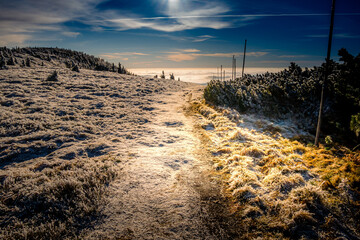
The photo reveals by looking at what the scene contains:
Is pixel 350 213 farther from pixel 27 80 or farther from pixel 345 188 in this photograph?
pixel 27 80

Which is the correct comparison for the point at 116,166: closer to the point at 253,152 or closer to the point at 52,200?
the point at 52,200

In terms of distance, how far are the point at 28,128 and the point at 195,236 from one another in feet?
47.5

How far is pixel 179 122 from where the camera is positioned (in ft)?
51.6

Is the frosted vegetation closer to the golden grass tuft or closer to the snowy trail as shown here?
the golden grass tuft

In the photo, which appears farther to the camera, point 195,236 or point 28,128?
point 28,128

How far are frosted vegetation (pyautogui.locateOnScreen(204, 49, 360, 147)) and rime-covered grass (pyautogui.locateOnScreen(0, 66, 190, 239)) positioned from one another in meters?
11.3

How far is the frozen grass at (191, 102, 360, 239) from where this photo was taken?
4.48m

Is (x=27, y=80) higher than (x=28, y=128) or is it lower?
higher

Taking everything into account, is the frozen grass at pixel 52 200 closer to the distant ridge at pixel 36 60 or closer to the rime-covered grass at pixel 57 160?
the rime-covered grass at pixel 57 160

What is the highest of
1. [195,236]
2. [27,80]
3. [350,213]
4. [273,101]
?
[27,80]

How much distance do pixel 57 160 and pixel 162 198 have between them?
20.4 feet

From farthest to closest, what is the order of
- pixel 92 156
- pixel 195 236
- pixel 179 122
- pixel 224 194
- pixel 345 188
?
1. pixel 179 122
2. pixel 92 156
3. pixel 224 194
4. pixel 345 188
5. pixel 195 236

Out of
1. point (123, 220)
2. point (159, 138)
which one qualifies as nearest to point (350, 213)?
point (123, 220)

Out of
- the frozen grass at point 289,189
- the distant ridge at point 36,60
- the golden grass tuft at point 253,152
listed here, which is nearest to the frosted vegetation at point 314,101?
the frozen grass at point 289,189
